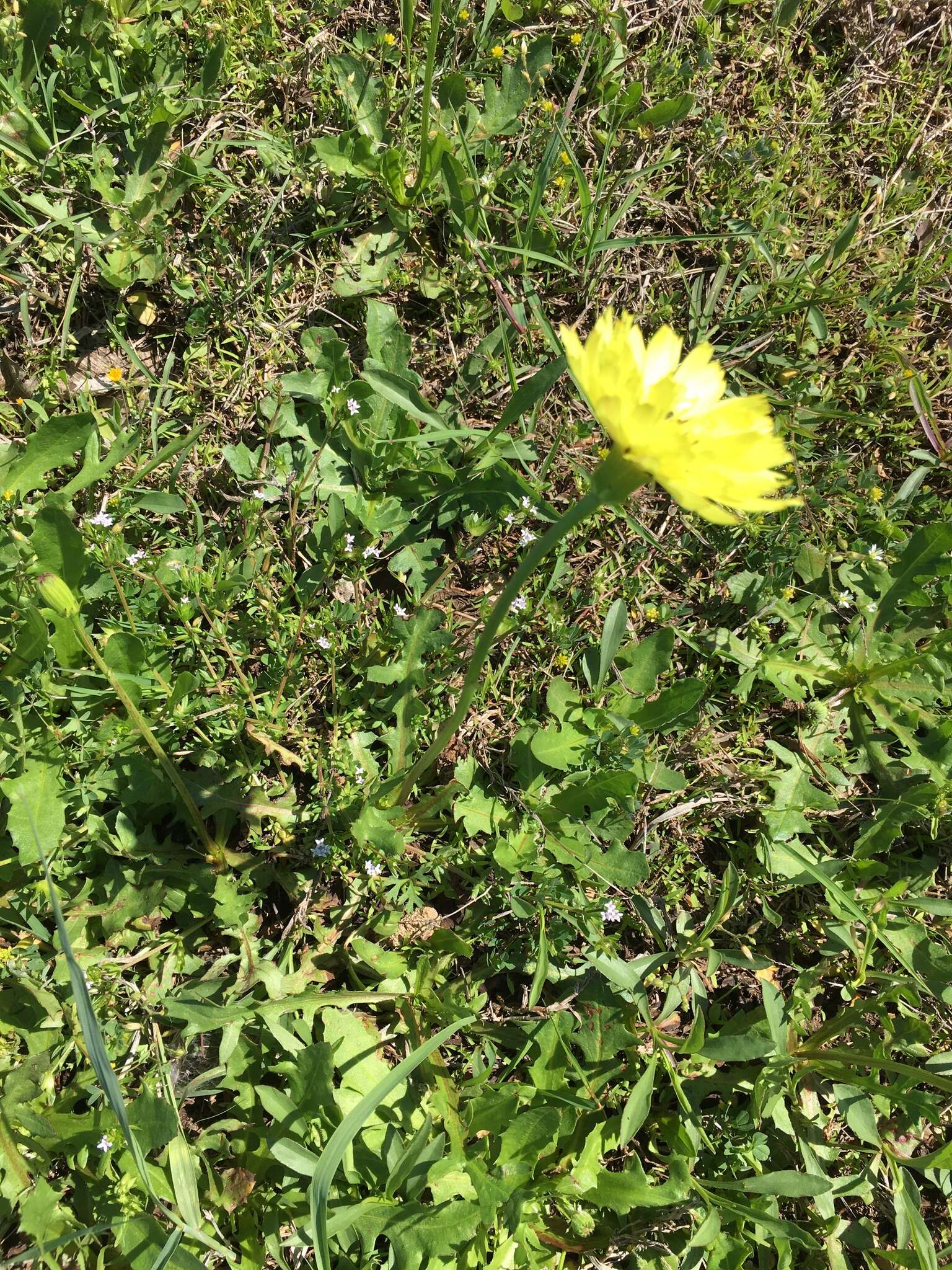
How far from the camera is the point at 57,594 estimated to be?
1.92 metres

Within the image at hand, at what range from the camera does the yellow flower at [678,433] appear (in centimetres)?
133

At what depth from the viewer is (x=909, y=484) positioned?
3.39 m

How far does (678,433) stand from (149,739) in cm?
151

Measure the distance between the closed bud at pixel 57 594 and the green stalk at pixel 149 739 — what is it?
0.02 metres

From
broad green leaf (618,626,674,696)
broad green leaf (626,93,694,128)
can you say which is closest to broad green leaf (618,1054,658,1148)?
broad green leaf (618,626,674,696)

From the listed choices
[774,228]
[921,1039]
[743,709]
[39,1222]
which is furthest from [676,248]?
[39,1222]

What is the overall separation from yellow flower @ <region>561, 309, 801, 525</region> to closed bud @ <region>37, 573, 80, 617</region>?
118cm

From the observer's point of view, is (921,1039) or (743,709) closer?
(921,1039)

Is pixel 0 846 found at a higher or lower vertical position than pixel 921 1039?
higher

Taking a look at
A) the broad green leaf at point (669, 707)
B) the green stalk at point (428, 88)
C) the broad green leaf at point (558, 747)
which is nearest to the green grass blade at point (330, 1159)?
the broad green leaf at point (558, 747)

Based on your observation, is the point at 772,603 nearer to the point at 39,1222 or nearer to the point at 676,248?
the point at 676,248

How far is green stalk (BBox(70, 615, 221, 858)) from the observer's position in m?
1.99

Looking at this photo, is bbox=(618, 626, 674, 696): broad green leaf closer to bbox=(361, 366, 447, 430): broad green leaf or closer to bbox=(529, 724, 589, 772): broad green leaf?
bbox=(529, 724, 589, 772): broad green leaf

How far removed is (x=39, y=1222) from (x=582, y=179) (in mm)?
3386
